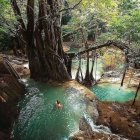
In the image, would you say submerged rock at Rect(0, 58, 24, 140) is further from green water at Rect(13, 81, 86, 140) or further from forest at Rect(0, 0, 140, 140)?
green water at Rect(13, 81, 86, 140)

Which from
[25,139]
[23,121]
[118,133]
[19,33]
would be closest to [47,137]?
[25,139]

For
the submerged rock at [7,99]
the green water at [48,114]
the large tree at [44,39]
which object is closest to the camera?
the submerged rock at [7,99]

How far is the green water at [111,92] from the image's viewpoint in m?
20.2

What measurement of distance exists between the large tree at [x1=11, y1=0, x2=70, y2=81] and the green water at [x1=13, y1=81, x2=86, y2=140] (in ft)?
4.81

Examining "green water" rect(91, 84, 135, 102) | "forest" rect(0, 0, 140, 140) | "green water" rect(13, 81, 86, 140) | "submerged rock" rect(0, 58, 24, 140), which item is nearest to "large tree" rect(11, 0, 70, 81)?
"forest" rect(0, 0, 140, 140)

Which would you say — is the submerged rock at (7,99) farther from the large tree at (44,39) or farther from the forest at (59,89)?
the large tree at (44,39)

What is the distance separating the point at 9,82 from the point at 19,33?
557 centimetres

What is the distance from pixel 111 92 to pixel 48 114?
9319 millimetres

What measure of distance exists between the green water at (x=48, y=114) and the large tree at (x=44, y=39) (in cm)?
147

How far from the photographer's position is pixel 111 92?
70.4ft

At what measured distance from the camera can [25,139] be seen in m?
10.9

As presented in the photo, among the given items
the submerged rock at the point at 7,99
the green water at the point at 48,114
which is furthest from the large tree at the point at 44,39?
the submerged rock at the point at 7,99

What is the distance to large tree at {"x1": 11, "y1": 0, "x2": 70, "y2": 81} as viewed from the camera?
16391 millimetres

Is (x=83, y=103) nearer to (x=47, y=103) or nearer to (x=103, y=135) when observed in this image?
(x=47, y=103)
